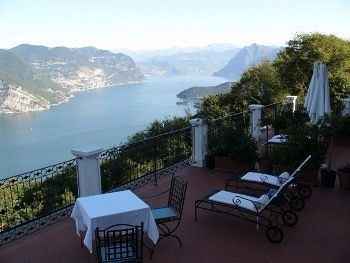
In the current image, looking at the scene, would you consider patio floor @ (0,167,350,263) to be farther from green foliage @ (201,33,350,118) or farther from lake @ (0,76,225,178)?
lake @ (0,76,225,178)

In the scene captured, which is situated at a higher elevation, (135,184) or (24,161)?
(135,184)

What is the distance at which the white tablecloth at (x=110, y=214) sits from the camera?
13.9ft

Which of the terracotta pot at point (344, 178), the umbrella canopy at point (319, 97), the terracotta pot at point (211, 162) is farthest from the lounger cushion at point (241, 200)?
the umbrella canopy at point (319, 97)

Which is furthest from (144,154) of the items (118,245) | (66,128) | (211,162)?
(66,128)

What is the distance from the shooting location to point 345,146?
1059 centimetres

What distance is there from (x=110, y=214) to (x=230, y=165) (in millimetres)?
4553

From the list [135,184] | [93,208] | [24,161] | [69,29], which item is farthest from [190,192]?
[69,29]

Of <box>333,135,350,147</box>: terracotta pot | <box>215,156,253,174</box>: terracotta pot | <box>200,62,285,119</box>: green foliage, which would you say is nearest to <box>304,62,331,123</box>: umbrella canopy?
<box>215,156,253,174</box>: terracotta pot

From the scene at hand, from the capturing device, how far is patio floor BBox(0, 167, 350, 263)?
4691mm

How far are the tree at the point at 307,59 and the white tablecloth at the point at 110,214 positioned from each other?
538 inches

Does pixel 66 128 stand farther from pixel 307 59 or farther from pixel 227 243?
pixel 227 243

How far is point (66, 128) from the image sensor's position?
108750mm

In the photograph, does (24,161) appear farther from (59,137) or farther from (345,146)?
(345,146)

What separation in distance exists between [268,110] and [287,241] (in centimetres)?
736
